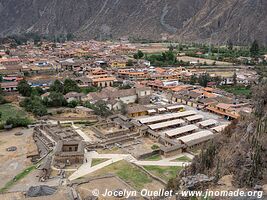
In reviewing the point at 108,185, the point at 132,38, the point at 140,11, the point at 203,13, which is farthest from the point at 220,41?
the point at 108,185

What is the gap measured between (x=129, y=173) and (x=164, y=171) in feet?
8.50

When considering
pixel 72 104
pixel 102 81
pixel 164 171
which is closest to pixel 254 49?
pixel 102 81

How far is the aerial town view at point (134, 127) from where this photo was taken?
54.8 feet

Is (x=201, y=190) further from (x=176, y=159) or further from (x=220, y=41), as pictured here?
(x=220, y=41)

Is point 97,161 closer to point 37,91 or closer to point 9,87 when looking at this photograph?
point 37,91

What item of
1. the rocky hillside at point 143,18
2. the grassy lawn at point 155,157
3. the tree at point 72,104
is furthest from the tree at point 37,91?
the rocky hillside at point 143,18

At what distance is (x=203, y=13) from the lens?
123375mm

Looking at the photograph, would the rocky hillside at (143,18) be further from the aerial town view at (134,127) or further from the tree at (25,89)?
the tree at (25,89)

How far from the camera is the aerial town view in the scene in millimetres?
16703

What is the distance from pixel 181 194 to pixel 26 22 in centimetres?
16124

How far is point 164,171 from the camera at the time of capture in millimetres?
23906

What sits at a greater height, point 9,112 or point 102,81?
point 102,81

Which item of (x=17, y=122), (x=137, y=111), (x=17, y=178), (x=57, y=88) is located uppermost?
(x=57, y=88)

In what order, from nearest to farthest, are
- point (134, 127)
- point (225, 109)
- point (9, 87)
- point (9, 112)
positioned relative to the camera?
point (134, 127)
point (225, 109)
point (9, 112)
point (9, 87)
